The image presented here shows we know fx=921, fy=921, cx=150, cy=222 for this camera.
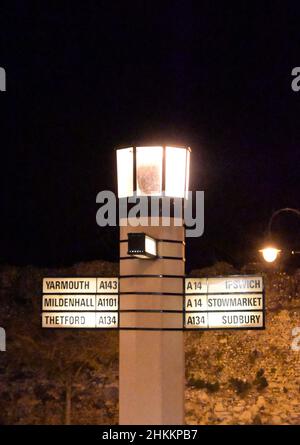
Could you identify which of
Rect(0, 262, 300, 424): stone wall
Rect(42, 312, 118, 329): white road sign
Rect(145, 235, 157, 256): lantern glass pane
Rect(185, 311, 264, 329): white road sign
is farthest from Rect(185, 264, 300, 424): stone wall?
Rect(145, 235, 157, 256): lantern glass pane

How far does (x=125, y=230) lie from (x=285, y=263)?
987cm

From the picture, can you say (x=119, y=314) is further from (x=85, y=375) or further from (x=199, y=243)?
(x=199, y=243)

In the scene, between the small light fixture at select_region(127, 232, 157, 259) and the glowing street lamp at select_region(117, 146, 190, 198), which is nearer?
the small light fixture at select_region(127, 232, 157, 259)

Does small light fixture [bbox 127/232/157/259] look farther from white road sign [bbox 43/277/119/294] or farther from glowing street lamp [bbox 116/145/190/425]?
white road sign [bbox 43/277/119/294]

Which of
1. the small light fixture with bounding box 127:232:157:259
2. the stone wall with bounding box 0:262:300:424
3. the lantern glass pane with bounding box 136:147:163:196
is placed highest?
the lantern glass pane with bounding box 136:147:163:196

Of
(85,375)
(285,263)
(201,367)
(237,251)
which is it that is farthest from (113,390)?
(237,251)

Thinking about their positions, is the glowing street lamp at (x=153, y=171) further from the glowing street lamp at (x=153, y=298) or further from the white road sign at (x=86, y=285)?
the white road sign at (x=86, y=285)

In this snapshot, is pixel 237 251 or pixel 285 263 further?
pixel 237 251

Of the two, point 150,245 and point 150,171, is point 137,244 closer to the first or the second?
point 150,245

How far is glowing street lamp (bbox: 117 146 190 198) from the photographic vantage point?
1209 cm

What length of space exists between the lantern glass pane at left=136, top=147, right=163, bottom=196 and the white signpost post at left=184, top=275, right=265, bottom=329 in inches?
54.8

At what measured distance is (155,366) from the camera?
474 inches

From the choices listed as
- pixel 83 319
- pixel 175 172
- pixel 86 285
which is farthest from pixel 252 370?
pixel 175 172

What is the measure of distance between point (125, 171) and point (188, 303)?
6.42ft
